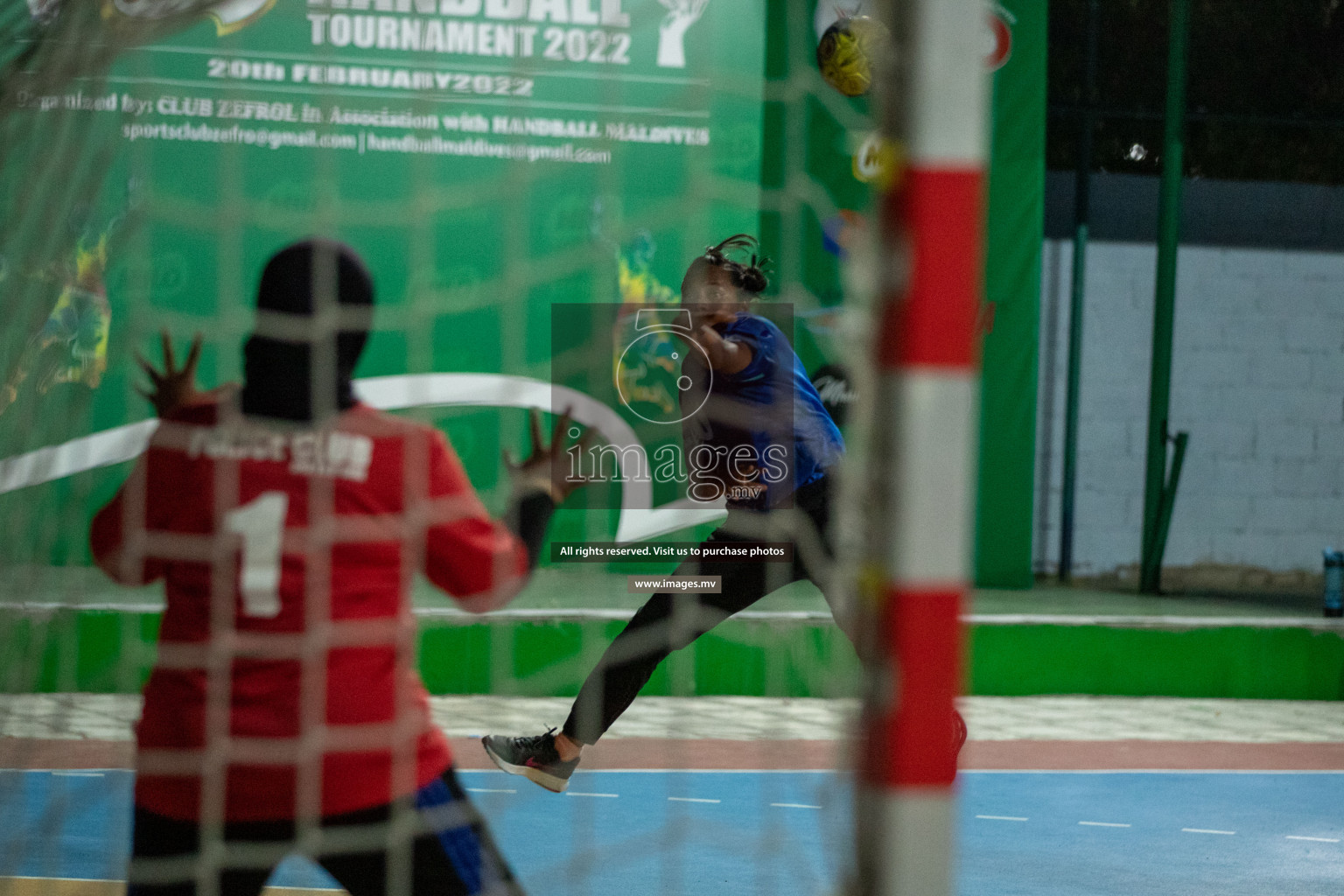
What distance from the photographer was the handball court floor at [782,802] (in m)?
3.78

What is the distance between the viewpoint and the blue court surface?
382 cm

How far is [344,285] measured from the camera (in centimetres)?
202

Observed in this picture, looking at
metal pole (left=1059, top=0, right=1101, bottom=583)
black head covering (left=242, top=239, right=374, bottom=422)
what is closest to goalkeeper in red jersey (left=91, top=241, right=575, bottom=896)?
black head covering (left=242, top=239, right=374, bottom=422)

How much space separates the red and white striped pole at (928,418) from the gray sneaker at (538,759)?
2687 mm

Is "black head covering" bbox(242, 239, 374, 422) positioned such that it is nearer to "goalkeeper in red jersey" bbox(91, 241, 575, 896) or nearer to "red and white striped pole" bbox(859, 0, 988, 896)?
"goalkeeper in red jersey" bbox(91, 241, 575, 896)

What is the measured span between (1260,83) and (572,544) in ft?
19.4

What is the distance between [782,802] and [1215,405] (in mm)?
5892

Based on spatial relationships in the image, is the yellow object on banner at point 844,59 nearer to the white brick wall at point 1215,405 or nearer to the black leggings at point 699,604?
the black leggings at point 699,604

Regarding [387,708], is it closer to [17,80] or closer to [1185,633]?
[17,80]

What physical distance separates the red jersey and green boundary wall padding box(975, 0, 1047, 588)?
637 centimetres

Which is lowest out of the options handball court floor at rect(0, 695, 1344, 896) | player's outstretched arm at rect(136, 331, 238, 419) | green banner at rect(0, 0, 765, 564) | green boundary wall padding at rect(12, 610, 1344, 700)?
handball court floor at rect(0, 695, 1344, 896)

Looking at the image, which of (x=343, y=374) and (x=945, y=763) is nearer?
(x=945, y=763)

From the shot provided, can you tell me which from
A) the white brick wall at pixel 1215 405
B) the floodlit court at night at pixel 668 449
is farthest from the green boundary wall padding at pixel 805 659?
the white brick wall at pixel 1215 405

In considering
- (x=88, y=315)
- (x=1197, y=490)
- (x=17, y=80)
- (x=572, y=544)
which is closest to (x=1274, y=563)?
(x=1197, y=490)
